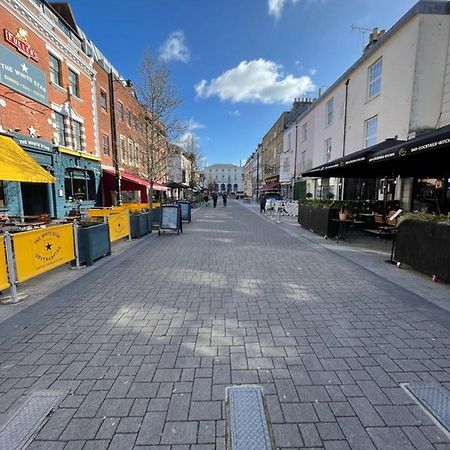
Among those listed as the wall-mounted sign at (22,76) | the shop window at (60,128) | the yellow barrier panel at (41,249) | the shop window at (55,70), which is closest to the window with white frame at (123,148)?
the shop window at (60,128)

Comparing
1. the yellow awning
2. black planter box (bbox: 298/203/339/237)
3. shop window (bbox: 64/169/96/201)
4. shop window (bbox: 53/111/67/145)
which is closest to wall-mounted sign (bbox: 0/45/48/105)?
shop window (bbox: 53/111/67/145)

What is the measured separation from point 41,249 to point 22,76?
366 inches

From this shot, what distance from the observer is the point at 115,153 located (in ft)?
62.9

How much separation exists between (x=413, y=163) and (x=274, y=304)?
837cm

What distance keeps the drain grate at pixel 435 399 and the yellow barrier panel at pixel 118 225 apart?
8.09 m

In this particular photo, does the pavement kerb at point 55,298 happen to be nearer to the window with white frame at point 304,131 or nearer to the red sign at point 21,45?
the red sign at point 21,45

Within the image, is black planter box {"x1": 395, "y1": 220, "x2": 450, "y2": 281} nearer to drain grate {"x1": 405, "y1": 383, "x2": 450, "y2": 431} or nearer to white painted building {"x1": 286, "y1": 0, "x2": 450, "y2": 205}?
drain grate {"x1": 405, "y1": 383, "x2": 450, "y2": 431}

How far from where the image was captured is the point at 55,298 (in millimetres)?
4445

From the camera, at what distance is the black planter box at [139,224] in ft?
33.1

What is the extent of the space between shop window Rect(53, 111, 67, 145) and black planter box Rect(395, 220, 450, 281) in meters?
15.1

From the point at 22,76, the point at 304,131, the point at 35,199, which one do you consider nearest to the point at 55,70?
the point at 22,76

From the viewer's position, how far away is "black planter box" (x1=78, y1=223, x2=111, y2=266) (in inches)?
248

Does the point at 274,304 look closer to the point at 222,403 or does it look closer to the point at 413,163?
the point at 222,403

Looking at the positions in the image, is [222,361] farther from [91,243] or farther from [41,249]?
[91,243]
